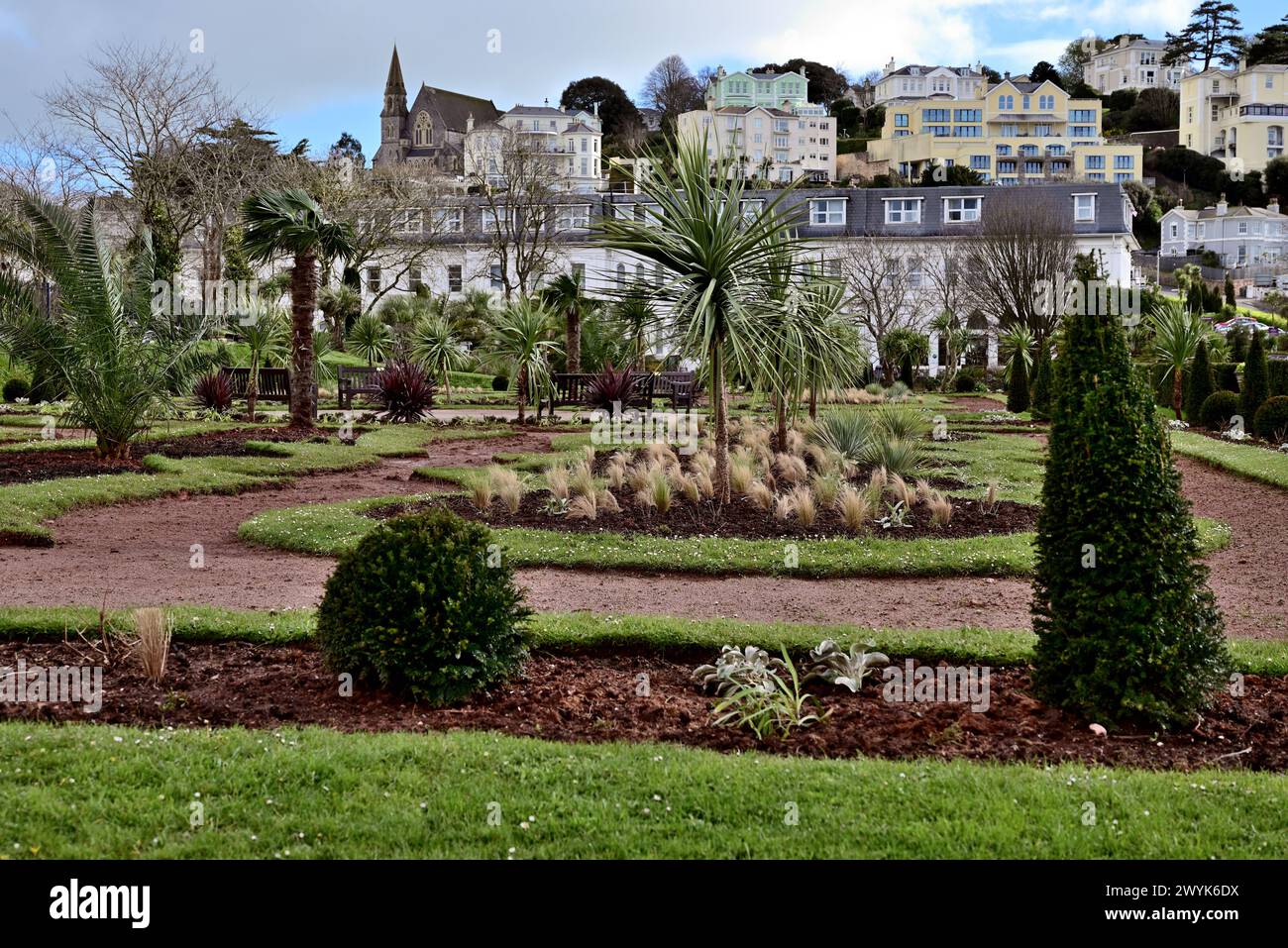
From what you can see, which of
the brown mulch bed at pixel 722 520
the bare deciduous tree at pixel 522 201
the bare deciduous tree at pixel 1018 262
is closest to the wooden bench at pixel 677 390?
the brown mulch bed at pixel 722 520

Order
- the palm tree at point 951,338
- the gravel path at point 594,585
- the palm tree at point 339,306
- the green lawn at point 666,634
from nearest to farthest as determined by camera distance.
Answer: the green lawn at point 666,634
the gravel path at point 594,585
the palm tree at point 951,338
the palm tree at point 339,306

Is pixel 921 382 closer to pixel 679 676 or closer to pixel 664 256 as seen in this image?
pixel 664 256

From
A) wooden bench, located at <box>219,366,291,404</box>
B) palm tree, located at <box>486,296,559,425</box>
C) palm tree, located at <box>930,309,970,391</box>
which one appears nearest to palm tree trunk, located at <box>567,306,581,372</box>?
palm tree, located at <box>486,296,559,425</box>

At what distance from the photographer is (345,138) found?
121 meters

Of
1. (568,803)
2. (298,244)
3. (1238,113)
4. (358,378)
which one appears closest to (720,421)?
(568,803)

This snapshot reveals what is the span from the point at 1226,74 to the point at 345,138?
315 ft

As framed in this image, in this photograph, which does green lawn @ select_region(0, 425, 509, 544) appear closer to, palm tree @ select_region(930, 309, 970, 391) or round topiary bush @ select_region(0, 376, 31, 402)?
round topiary bush @ select_region(0, 376, 31, 402)

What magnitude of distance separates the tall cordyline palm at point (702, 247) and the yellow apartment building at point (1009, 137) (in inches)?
4156

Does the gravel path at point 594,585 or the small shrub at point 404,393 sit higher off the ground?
the small shrub at point 404,393

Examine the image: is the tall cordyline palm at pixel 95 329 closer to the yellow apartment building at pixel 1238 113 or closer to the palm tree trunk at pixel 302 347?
the palm tree trunk at pixel 302 347

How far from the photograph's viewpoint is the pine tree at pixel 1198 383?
27.2 metres

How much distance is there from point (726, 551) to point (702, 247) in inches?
121

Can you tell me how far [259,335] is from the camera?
24.6 m

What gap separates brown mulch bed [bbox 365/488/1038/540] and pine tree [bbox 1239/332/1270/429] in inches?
542
